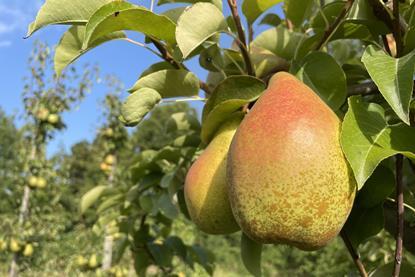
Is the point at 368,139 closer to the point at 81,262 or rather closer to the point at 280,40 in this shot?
the point at 280,40

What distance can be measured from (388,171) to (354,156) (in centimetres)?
21

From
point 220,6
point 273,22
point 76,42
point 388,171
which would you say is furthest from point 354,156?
point 273,22

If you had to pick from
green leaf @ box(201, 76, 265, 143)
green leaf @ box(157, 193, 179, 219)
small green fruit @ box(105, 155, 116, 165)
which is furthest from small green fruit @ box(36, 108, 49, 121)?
green leaf @ box(201, 76, 265, 143)

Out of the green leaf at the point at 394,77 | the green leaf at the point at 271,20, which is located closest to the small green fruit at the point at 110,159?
the green leaf at the point at 271,20

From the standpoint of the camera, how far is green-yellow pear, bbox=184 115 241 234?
0.76 meters

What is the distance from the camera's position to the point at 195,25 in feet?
2.34

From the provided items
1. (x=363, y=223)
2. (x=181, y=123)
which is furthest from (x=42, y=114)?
(x=363, y=223)

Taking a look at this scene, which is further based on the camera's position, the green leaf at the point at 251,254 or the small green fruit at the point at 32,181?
the small green fruit at the point at 32,181

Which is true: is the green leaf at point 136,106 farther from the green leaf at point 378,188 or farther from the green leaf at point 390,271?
the green leaf at point 390,271

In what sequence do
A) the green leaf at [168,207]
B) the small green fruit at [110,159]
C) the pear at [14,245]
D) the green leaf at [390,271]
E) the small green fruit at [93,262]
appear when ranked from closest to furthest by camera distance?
1. the green leaf at [390,271]
2. the green leaf at [168,207]
3. the pear at [14,245]
4. the small green fruit at [93,262]
5. the small green fruit at [110,159]

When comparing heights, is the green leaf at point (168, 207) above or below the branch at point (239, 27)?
below

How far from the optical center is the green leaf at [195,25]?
69 cm

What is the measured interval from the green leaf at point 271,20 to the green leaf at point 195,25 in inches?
23.1

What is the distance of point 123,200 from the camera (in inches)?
70.2
